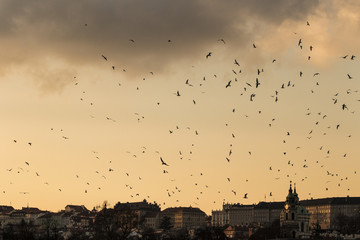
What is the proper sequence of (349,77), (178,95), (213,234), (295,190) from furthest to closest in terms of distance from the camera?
(213,234)
(295,190)
(178,95)
(349,77)

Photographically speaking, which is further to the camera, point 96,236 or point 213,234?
point 213,234

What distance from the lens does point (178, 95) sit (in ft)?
189

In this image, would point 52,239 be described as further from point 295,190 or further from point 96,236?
point 295,190

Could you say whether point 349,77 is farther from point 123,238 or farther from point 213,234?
point 213,234

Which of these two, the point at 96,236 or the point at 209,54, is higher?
the point at 209,54

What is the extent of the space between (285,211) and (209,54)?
375ft

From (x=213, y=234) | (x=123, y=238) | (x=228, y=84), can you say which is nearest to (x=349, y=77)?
(x=228, y=84)

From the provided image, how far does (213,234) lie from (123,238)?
1814 inches

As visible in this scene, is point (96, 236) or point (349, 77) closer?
point (349, 77)

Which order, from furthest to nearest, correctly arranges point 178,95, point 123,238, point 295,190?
point 295,190 < point 123,238 < point 178,95

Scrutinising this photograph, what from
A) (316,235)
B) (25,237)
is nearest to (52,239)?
(25,237)

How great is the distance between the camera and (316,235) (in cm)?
17750

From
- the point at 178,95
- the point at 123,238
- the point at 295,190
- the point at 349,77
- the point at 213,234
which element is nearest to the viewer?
the point at 349,77

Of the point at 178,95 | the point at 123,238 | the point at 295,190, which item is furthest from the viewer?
the point at 295,190
